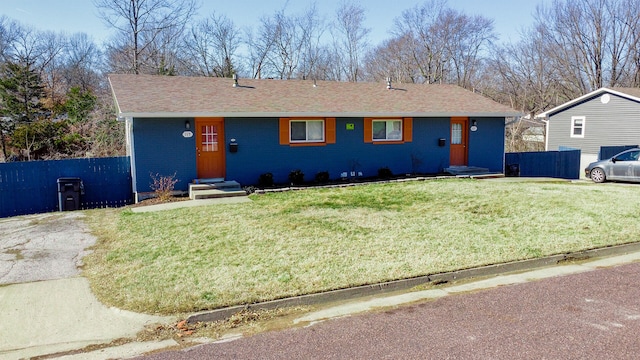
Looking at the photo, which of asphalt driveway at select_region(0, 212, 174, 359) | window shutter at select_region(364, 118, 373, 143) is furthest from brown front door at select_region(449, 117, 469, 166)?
asphalt driveway at select_region(0, 212, 174, 359)

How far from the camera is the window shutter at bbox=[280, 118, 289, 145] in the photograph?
578 inches

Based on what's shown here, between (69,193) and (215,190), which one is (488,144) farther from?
(69,193)

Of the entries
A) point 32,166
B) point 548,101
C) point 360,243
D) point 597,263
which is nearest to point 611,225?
point 597,263

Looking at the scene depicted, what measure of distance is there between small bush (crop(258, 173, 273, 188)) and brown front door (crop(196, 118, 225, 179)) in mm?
1152

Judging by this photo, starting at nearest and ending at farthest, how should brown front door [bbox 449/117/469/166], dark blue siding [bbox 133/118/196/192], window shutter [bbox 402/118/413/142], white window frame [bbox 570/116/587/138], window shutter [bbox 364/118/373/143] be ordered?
dark blue siding [bbox 133/118/196/192], window shutter [bbox 364/118/373/143], window shutter [bbox 402/118/413/142], brown front door [bbox 449/117/469/166], white window frame [bbox 570/116/587/138]

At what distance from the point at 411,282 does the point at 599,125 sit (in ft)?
77.6

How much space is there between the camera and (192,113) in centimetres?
1298

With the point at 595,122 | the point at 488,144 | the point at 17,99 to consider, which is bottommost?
the point at 488,144

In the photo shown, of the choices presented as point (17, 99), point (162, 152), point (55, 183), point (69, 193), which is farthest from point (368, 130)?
point (17, 99)

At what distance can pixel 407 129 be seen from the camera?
16.5m

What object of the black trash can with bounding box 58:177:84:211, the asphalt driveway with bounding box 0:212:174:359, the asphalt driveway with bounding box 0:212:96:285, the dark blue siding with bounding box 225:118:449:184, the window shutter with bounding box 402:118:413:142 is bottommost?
the asphalt driveway with bounding box 0:212:174:359

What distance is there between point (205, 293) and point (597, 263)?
586 centimetres

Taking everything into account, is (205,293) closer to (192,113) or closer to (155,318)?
(155,318)

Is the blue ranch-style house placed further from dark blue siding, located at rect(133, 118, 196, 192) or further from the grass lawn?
the grass lawn
